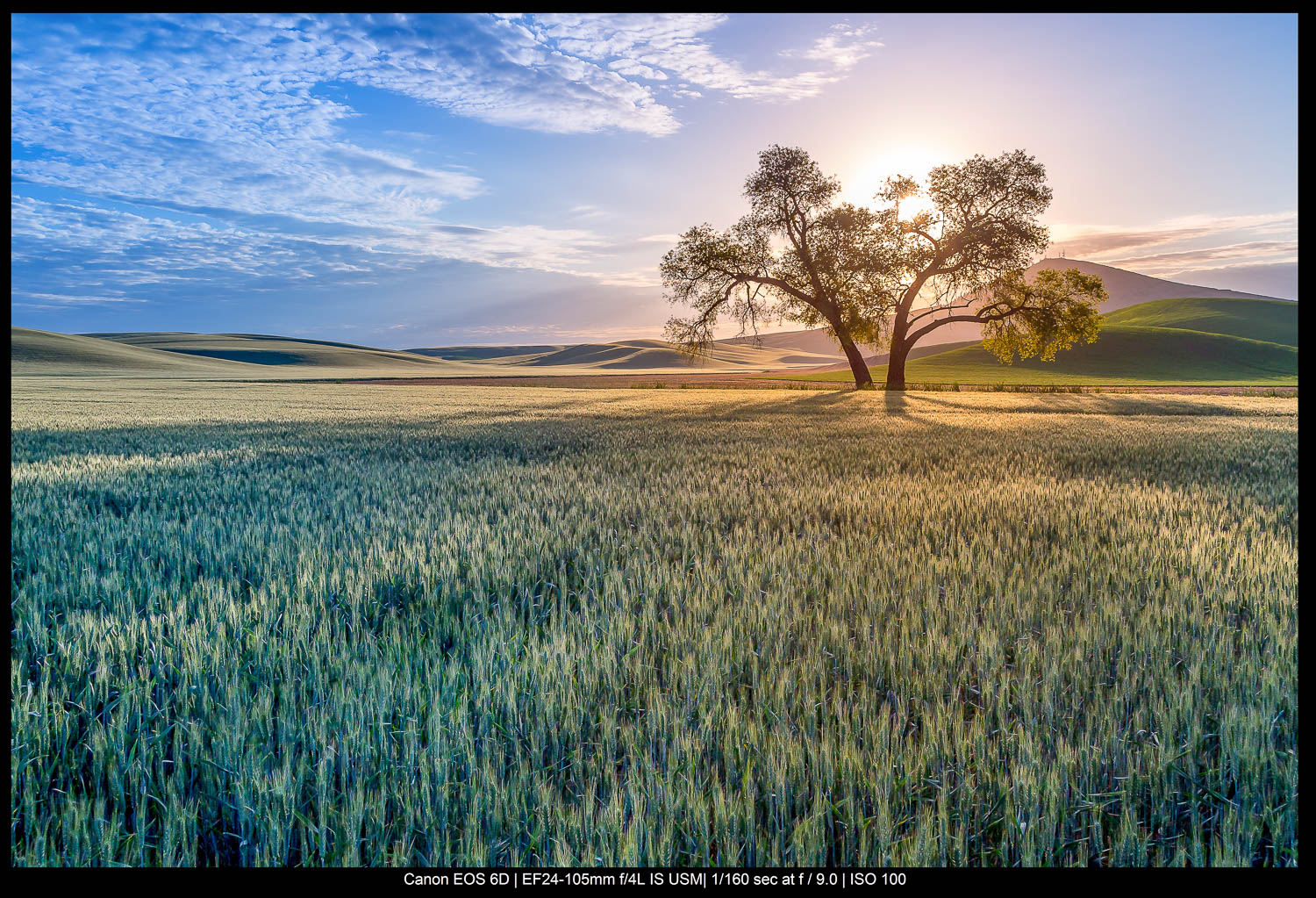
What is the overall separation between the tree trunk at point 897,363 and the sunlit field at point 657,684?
3520 cm

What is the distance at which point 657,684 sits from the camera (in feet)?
8.49

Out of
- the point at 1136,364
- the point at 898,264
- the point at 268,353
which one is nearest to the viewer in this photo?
the point at 898,264

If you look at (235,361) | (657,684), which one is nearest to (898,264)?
(657,684)

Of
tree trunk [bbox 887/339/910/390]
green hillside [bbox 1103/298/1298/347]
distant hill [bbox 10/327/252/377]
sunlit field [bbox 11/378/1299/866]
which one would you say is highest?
green hillside [bbox 1103/298/1298/347]

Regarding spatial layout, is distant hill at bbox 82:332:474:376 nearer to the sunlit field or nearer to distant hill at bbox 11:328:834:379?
distant hill at bbox 11:328:834:379

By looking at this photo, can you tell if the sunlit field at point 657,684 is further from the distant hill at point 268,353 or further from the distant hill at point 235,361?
the distant hill at point 268,353

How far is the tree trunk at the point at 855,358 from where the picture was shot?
3925 cm

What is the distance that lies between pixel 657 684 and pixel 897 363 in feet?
136

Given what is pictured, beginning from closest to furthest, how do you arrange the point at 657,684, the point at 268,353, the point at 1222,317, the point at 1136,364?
the point at 657,684 → the point at 1136,364 → the point at 1222,317 → the point at 268,353

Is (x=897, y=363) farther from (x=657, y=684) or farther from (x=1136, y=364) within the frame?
(x=1136, y=364)

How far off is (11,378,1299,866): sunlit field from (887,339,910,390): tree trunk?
35.2 m

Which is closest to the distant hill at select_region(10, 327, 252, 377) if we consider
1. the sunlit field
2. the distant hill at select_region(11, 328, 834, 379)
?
the distant hill at select_region(11, 328, 834, 379)

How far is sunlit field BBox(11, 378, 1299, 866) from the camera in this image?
1.78 meters
